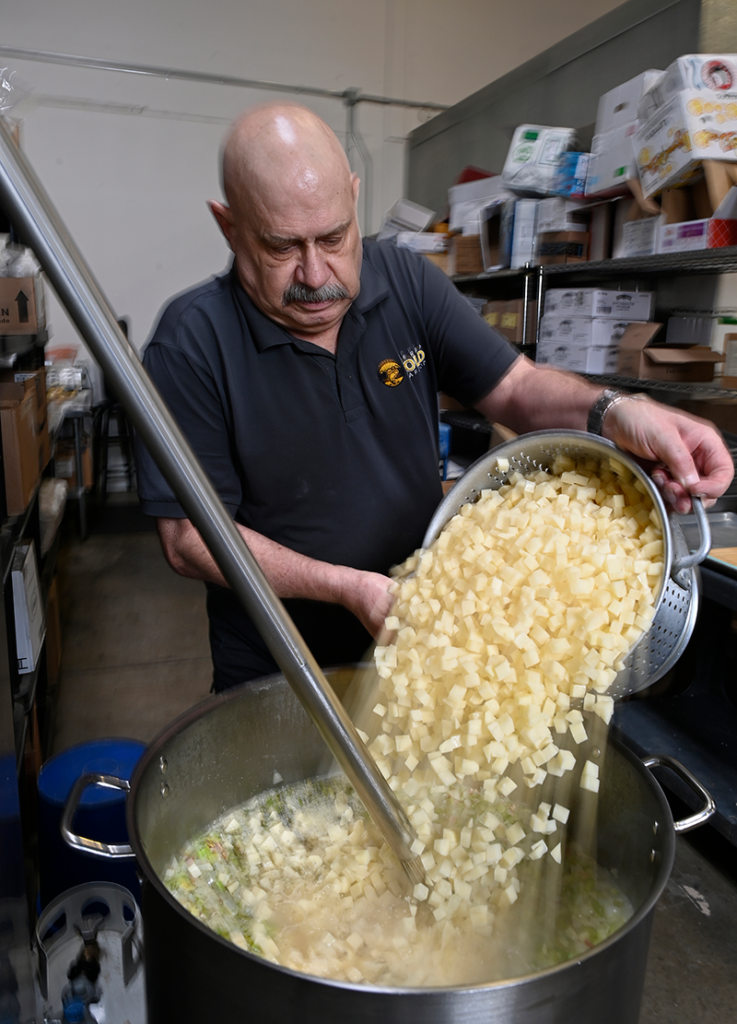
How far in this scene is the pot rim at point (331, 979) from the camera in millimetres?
586

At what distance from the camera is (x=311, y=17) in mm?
5523

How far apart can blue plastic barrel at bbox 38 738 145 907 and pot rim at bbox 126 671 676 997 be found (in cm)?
74

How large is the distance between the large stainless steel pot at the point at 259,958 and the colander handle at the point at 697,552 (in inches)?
9.2

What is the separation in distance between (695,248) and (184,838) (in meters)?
2.34

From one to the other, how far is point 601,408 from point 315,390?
0.51 metres

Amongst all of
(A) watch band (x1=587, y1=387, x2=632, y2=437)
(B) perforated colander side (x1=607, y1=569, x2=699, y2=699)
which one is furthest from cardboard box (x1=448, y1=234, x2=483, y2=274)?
(B) perforated colander side (x1=607, y1=569, x2=699, y2=699)

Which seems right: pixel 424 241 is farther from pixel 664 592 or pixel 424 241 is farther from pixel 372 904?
pixel 372 904

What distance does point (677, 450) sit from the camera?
3.34ft

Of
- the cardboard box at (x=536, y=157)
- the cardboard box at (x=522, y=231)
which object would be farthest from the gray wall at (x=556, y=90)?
the cardboard box at (x=522, y=231)

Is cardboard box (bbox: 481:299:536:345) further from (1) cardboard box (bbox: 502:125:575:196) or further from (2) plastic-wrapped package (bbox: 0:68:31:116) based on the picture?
(2) plastic-wrapped package (bbox: 0:68:31:116)

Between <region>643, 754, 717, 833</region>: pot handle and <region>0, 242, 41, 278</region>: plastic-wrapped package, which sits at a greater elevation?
<region>0, 242, 41, 278</region>: plastic-wrapped package

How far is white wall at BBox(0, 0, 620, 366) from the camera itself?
17.3 feet

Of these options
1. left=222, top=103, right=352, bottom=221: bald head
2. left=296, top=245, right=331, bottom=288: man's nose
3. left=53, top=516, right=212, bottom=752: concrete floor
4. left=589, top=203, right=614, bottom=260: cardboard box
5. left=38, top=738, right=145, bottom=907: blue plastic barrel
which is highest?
left=589, top=203, right=614, bottom=260: cardboard box

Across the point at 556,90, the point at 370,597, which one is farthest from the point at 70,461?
the point at 370,597
